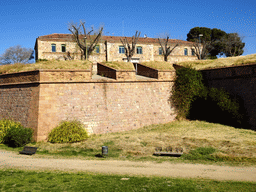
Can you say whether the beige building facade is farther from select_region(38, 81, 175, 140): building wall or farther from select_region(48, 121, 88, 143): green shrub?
select_region(48, 121, 88, 143): green shrub

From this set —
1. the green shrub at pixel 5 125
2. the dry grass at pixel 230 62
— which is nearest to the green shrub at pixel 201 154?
the dry grass at pixel 230 62

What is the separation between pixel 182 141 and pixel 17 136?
10.2m

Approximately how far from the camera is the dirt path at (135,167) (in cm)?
860

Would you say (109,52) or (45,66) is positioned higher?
(109,52)

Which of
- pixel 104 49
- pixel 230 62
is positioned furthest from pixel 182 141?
pixel 104 49

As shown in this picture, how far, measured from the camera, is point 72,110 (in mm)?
15758

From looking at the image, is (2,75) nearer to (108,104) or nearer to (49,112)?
(49,112)

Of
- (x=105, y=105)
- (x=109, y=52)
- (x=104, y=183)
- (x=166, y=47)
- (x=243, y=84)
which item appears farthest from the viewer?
(x=166, y=47)

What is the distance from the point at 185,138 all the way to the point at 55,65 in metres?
11.0

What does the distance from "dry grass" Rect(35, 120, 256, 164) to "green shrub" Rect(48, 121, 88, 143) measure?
484 mm

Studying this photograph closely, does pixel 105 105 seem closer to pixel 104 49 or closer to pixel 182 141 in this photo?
pixel 182 141

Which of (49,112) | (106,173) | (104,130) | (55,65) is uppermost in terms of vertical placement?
(55,65)

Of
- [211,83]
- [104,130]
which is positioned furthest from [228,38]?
[104,130]

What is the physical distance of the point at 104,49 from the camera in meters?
36.1
